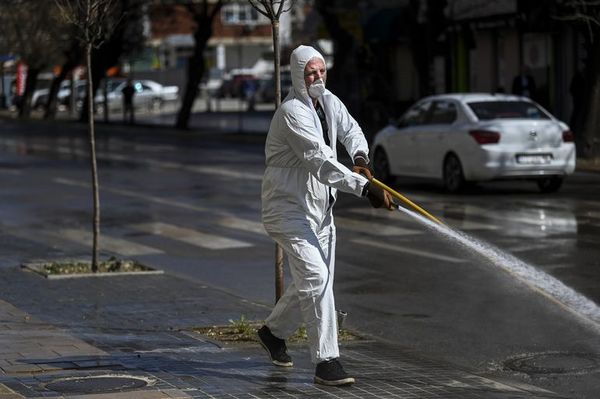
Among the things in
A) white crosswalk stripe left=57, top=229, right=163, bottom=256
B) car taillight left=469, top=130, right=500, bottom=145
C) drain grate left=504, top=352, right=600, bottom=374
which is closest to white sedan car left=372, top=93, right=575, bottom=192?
car taillight left=469, top=130, right=500, bottom=145

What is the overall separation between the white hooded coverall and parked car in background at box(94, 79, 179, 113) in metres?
60.3

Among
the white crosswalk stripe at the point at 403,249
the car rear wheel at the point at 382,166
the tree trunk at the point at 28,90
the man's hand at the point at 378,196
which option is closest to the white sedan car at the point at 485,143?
the car rear wheel at the point at 382,166

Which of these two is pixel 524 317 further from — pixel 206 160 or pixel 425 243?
pixel 206 160

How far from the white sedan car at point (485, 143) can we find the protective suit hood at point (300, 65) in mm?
13398

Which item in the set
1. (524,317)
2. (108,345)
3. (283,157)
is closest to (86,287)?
(108,345)

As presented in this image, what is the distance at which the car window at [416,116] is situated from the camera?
23.2m

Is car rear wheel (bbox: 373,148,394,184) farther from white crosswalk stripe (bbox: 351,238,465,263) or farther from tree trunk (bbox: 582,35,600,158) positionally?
white crosswalk stripe (bbox: 351,238,465,263)

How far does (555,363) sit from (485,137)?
12.5 metres

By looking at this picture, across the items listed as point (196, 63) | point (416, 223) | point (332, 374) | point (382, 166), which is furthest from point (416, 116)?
point (196, 63)

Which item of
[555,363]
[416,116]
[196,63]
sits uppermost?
[196,63]

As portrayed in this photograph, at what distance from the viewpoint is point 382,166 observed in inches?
945

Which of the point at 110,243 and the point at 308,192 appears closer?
the point at 308,192

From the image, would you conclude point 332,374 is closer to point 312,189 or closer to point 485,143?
point 312,189

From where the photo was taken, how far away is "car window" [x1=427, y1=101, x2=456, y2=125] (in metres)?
22.3
